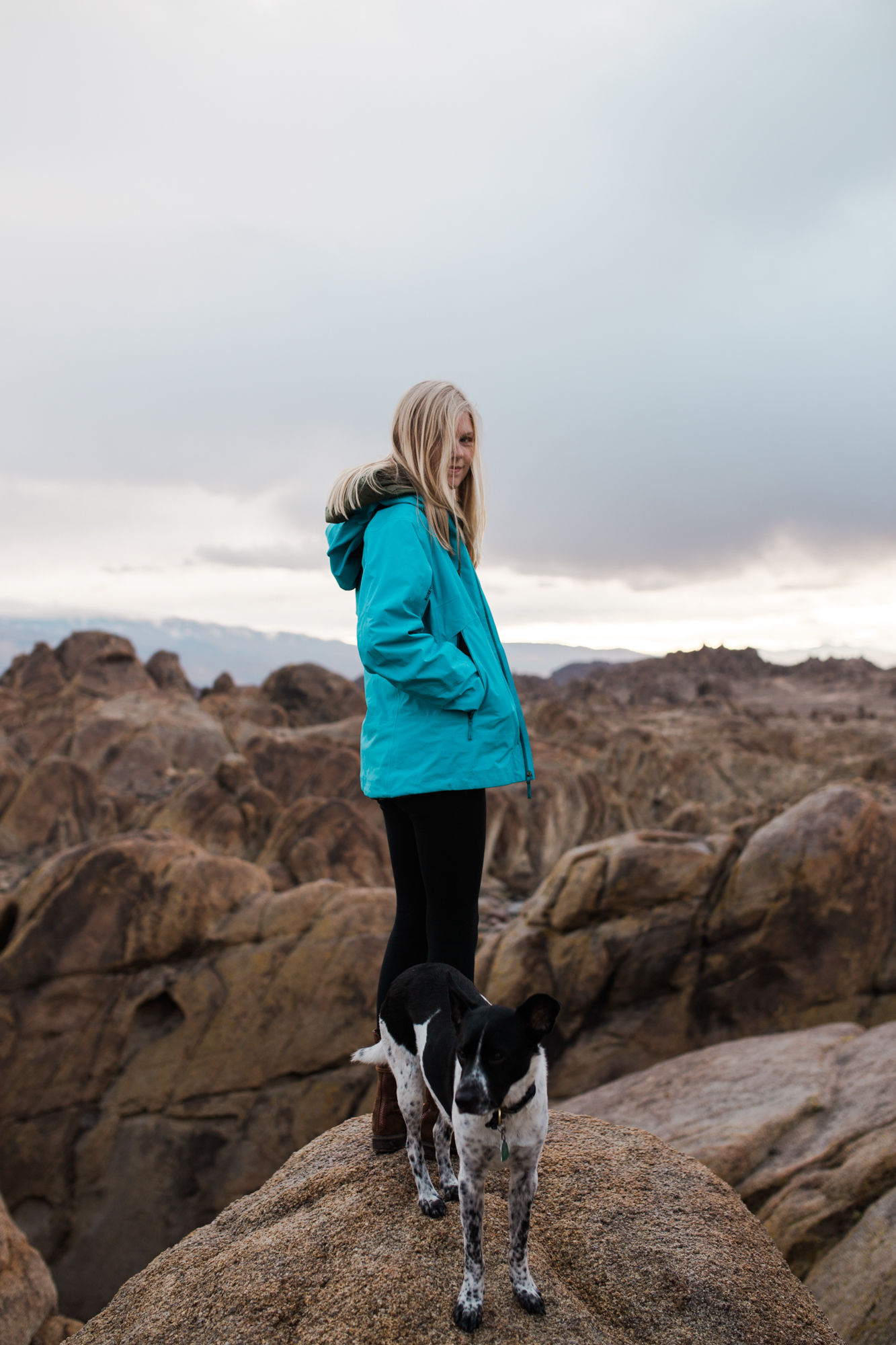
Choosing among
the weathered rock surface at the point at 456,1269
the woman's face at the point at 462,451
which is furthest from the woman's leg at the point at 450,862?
the woman's face at the point at 462,451

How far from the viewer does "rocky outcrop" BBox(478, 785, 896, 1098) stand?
36.0 ft

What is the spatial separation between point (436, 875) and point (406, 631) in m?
1.20

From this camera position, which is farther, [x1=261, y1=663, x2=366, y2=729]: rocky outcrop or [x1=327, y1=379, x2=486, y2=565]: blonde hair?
[x1=261, y1=663, x2=366, y2=729]: rocky outcrop

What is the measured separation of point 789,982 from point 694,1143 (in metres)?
4.85

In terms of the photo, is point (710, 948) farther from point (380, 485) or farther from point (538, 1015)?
point (380, 485)

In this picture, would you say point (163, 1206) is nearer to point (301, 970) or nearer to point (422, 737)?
point (301, 970)

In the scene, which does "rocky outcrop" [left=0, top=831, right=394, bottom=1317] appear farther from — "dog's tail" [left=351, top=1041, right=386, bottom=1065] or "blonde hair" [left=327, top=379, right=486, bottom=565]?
"blonde hair" [left=327, top=379, right=486, bottom=565]

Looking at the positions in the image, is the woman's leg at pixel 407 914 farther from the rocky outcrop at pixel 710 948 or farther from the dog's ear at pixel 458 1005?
the rocky outcrop at pixel 710 948

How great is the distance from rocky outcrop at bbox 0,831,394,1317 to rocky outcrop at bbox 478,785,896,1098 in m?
2.40

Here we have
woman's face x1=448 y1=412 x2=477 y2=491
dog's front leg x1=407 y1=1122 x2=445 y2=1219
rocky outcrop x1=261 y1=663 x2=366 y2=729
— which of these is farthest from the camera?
rocky outcrop x1=261 y1=663 x2=366 y2=729

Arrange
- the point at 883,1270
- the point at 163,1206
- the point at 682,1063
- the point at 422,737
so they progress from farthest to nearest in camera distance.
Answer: the point at 163,1206, the point at 682,1063, the point at 883,1270, the point at 422,737

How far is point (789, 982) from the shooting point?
1100 cm

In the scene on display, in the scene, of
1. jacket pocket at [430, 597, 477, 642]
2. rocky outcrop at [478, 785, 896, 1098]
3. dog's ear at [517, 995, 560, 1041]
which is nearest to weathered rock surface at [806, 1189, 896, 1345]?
dog's ear at [517, 995, 560, 1041]

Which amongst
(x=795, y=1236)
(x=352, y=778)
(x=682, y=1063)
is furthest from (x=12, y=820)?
(x=795, y=1236)
